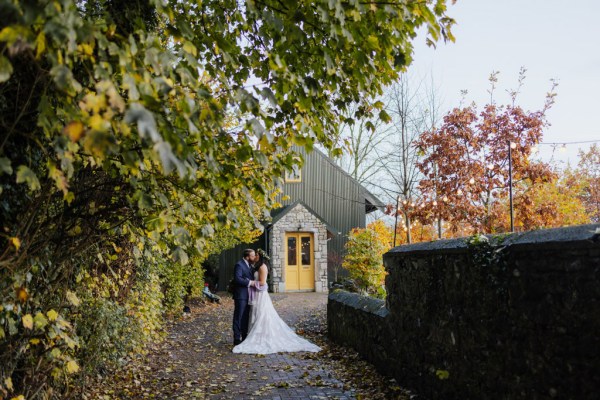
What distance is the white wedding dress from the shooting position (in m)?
9.41

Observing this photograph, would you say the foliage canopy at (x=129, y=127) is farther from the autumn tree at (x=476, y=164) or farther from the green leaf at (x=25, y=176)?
the autumn tree at (x=476, y=164)

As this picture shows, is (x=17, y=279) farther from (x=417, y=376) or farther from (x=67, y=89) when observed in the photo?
(x=417, y=376)

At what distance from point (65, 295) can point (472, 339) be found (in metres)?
3.61

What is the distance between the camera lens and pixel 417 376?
5773 millimetres

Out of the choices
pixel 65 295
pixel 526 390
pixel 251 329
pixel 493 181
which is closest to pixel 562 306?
pixel 526 390

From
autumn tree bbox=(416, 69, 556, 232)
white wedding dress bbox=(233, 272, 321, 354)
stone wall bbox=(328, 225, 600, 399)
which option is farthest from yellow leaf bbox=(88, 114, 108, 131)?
autumn tree bbox=(416, 69, 556, 232)

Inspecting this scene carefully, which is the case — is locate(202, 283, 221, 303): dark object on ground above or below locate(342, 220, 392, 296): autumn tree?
below

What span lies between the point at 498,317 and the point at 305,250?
20.2 m

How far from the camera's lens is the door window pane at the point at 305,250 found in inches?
952

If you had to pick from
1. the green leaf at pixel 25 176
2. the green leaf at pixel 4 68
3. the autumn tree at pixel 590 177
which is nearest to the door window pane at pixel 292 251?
the green leaf at pixel 25 176

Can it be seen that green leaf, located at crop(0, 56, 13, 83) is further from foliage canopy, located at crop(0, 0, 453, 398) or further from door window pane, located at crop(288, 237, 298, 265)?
door window pane, located at crop(288, 237, 298, 265)

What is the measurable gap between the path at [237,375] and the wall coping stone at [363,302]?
0.79 meters

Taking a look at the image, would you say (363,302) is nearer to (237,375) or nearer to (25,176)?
(237,375)

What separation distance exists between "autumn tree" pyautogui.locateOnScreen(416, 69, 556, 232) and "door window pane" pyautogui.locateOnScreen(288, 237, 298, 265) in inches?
348
